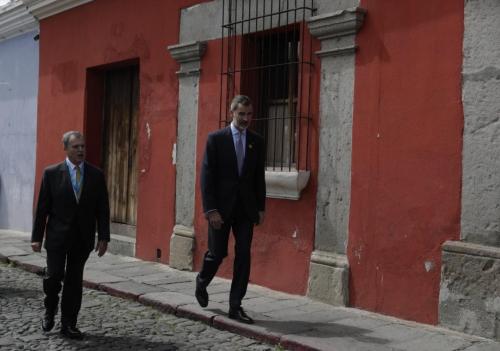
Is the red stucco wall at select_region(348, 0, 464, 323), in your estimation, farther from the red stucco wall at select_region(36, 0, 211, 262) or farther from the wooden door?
the wooden door

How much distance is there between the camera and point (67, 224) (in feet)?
15.6

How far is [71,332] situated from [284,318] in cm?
167

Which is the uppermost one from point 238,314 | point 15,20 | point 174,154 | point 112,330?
point 15,20

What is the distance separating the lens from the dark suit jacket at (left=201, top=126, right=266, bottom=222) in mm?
5227

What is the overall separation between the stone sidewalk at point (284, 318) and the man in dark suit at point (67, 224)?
1101mm

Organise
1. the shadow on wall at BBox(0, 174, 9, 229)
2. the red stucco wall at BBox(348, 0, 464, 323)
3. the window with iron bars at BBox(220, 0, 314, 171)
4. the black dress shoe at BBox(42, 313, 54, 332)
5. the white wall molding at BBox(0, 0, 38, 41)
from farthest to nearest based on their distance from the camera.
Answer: the shadow on wall at BBox(0, 174, 9, 229) → the white wall molding at BBox(0, 0, 38, 41) → the window with iron bars at BBox(220, 0, 314, 171) → the red stucco wall at BBox(348, 0, 464, 323) → the black dress shoe at BBox(42, 313, 54, 332)

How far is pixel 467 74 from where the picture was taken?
495 centimetres

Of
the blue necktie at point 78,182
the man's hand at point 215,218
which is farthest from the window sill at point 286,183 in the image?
the blue necktie at point 78,182

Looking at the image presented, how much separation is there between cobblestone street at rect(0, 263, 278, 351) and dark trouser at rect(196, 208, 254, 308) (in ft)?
1.19

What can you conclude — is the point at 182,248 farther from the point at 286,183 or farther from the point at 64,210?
the point at 64,210

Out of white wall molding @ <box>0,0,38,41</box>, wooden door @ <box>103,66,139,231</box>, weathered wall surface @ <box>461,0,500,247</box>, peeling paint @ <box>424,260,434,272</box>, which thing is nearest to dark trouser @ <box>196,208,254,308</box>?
peeling paint @ <box>424,260,434,272</box>

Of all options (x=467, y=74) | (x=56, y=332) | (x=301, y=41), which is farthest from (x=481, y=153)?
(x=56, y=332)

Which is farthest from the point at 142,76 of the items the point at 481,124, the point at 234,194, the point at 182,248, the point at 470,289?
the point at 470,289

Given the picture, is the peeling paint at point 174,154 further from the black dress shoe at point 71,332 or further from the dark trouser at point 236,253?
the black dress shoe at point 71,332
